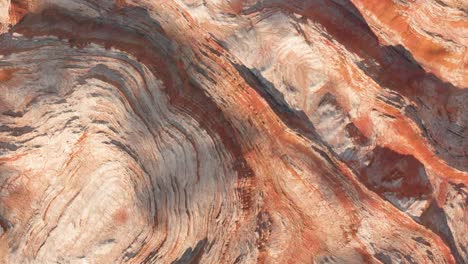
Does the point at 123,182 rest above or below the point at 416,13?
below

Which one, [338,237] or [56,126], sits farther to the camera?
[338,237]

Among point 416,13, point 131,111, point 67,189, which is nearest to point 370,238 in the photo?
point 416,13

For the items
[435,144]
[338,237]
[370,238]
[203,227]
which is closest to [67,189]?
[203,227]

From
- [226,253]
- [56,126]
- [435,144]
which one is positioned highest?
[435,144]

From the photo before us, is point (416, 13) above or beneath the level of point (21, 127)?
above

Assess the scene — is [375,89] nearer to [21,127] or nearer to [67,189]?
[67,189]

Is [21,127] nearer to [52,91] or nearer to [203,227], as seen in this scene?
[52,91]
